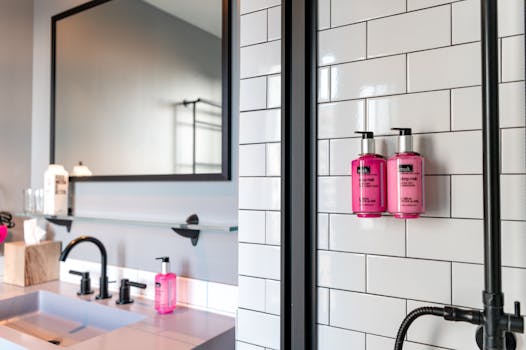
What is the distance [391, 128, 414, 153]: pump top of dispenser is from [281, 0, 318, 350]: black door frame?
20 centimetres

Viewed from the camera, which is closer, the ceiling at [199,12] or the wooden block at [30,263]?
the ceiling at [199,12]

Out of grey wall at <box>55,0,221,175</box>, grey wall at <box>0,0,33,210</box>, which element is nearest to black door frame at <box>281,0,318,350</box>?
grey wall at <box>55,0,221,175</box>

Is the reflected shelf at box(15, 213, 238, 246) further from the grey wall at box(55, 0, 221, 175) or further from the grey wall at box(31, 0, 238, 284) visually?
the grey wall at box(55, 0, 221, 175)

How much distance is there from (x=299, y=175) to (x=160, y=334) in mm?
606

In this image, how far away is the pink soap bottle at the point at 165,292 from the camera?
1.19 m

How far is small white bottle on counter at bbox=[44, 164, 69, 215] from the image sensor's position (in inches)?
62.0

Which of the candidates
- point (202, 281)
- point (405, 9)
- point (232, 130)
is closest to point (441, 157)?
point (405, 9)

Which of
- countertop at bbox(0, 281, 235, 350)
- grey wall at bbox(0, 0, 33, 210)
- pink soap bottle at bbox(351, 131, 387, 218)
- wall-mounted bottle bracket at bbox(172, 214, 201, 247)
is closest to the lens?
pink soap bottle at bbox(351, 131, 387, 218)

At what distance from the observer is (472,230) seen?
27.4 inches

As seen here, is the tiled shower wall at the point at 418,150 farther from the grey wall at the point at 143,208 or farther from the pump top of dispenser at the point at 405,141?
the grey wall at the point at 143,208

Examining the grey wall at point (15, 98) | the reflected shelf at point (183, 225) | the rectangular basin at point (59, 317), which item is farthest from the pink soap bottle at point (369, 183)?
the grey wall at point (15, 98)

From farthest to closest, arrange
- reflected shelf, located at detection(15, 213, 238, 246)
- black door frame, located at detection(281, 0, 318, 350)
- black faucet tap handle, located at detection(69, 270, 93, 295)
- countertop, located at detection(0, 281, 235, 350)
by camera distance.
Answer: black faucet tap handle, located at detection(69, 270, 93, 295)
reflected shelf, located at detection(15, 213, 238, 246)
countertop, located at detection(0, 281, 235, 350)
black door frame, located at detection(281, 0, 318, 350)

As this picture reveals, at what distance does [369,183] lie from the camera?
73 cm

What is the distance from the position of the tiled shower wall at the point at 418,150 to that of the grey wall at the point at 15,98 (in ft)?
5.19
